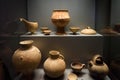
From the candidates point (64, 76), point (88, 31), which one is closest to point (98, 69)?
point (64, 76)

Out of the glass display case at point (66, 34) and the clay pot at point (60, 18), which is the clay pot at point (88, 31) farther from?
the clay pot at point (60, 18)

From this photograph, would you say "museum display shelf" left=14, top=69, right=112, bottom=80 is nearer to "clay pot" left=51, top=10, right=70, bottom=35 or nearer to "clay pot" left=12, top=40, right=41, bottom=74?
"clay pot" left=12, top=40, right=41, bottom=74

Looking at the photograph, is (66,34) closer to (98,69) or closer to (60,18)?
(60,18)

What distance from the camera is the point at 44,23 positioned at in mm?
2184

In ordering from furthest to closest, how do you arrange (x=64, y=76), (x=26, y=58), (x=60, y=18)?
(x=60, y=18) → (x=64, y=76) → (x=26, y=58)

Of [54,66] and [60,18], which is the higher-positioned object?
[60,18]

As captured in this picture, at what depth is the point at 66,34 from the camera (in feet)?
6.58

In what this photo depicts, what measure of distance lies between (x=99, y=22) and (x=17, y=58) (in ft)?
3.67

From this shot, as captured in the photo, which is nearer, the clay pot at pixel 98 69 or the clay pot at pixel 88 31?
the clay pot at pixel 98 69

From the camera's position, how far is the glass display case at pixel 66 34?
180 centimetres

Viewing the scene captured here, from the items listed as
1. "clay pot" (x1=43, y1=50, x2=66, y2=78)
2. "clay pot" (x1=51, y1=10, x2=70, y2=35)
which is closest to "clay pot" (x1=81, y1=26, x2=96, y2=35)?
"clay pot" (x1=51, y1=10, x2=70, y2=35)

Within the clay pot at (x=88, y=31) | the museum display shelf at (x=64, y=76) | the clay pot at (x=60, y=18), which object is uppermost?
the clay pot at (x=60, y=18)

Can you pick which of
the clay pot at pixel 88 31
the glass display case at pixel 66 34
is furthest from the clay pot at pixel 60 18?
the clay pot at pixel 88 31

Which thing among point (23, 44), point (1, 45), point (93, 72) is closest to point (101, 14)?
point (93, 72)
